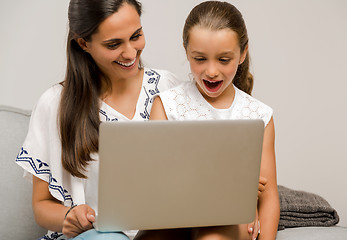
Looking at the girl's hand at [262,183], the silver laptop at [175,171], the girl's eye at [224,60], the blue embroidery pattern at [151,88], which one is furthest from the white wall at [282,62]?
the silver laptop at [175,171]

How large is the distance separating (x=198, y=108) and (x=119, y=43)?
328mm

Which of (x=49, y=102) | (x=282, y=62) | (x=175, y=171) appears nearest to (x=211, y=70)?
(x=175, y=171)

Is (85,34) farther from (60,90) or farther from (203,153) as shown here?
(203,153)

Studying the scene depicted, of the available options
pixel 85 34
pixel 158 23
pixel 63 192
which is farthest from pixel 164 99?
pixel 158 23

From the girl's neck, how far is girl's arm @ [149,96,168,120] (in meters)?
0.14

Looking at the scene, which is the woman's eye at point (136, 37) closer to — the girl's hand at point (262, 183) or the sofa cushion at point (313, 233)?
the girl's hand at point (262, 183)

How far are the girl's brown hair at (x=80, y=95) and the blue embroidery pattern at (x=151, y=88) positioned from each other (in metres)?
0.17

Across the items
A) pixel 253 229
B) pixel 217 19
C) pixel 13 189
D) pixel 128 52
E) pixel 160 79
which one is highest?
pixel 217 19

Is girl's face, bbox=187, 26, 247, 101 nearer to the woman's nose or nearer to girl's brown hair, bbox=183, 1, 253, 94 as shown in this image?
girl's brown hair, bbox=183, 1, 253, 94

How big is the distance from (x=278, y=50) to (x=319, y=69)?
0.24 metres

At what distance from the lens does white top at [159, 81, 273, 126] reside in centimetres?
173

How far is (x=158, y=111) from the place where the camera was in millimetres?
1731

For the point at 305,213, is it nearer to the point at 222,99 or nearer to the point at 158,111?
the point at 222,99

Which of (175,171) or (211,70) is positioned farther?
(211,70)
